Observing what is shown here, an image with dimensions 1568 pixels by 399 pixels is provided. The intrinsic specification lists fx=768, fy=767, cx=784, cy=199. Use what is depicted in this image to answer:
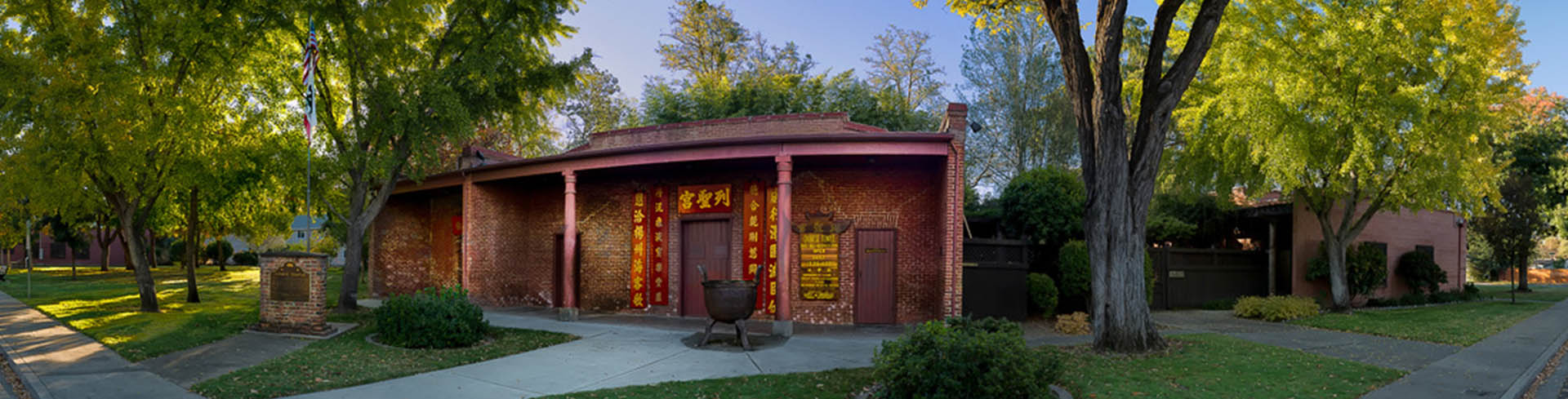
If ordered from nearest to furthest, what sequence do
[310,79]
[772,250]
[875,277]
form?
[310,79]
[875,277]
[772,250]

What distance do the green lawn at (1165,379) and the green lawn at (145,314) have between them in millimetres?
7243

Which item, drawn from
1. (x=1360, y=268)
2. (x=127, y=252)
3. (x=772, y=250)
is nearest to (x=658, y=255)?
(x=772, y=250)

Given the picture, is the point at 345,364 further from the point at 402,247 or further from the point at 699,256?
the point at 402,247

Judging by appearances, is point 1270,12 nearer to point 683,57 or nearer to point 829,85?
point 829,85

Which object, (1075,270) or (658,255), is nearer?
(658,255)

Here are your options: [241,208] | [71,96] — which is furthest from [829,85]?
[71,96]

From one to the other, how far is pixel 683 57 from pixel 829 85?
650 centimetres

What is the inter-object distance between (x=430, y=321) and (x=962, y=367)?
726 centimetres

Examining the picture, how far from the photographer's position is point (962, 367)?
5.89m

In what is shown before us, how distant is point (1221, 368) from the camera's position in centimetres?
860

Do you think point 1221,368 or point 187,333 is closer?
point 1221,368

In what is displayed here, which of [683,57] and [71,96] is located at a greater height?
[683,57]

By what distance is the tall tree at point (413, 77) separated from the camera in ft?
45.4

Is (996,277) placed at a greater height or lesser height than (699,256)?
lesser
